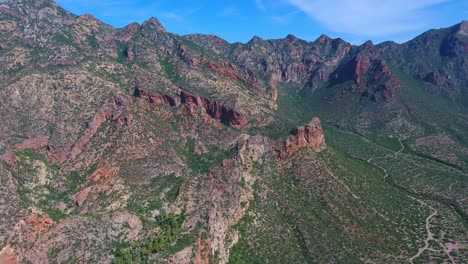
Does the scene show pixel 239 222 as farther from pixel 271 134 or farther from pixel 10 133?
pixel 10 133

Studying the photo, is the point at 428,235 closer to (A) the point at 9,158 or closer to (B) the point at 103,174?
(B) the point at 103,174

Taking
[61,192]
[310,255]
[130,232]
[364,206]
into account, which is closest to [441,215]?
[364,206]

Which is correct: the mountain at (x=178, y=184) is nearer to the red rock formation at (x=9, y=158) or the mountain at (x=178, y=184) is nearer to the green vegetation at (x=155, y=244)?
the green vegetation at (x=155, y=244)

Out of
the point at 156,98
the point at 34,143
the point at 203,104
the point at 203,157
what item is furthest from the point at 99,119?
the point at 203,104

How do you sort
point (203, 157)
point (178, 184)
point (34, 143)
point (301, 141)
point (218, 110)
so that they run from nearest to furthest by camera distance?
point (178, 184)
point (34, 143)
point (203, 157)
point (301, 141)
point (218, 110)

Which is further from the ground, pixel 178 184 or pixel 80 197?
pixel 80 197

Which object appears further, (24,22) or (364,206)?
(24,22)
